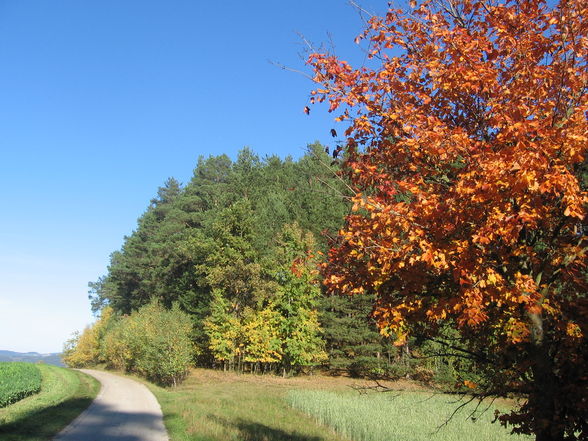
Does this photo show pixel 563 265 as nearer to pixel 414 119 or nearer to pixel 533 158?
pixel 533 158

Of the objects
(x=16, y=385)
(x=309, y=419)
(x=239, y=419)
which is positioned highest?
(x=16, y=385)

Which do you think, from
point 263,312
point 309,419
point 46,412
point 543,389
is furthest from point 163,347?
point 543,389

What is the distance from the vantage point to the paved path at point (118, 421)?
11719 mm

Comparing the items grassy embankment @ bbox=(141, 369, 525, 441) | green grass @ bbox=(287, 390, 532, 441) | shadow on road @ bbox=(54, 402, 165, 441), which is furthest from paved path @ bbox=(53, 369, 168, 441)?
green grass @ bbox=(287, 390, 532, 441)

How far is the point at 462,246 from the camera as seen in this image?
3.95 m

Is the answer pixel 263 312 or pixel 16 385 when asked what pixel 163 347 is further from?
pixel 263 312

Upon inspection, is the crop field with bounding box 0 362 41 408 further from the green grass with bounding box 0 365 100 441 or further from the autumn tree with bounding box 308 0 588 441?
the autumn tree with bounding box 308 0 588 441

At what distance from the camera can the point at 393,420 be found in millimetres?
16312

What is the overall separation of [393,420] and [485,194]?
14777 mm

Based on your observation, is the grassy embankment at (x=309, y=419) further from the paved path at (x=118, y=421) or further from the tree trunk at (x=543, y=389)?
the tree trunk at (x=543, y=389)

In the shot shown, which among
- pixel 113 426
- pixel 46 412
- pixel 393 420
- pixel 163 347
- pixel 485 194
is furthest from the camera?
pixel 163 347

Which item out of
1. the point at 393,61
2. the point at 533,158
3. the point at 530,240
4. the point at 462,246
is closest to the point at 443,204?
the point at 462,246

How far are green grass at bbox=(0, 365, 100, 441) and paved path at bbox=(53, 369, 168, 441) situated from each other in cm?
37

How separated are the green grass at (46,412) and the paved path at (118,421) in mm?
365
